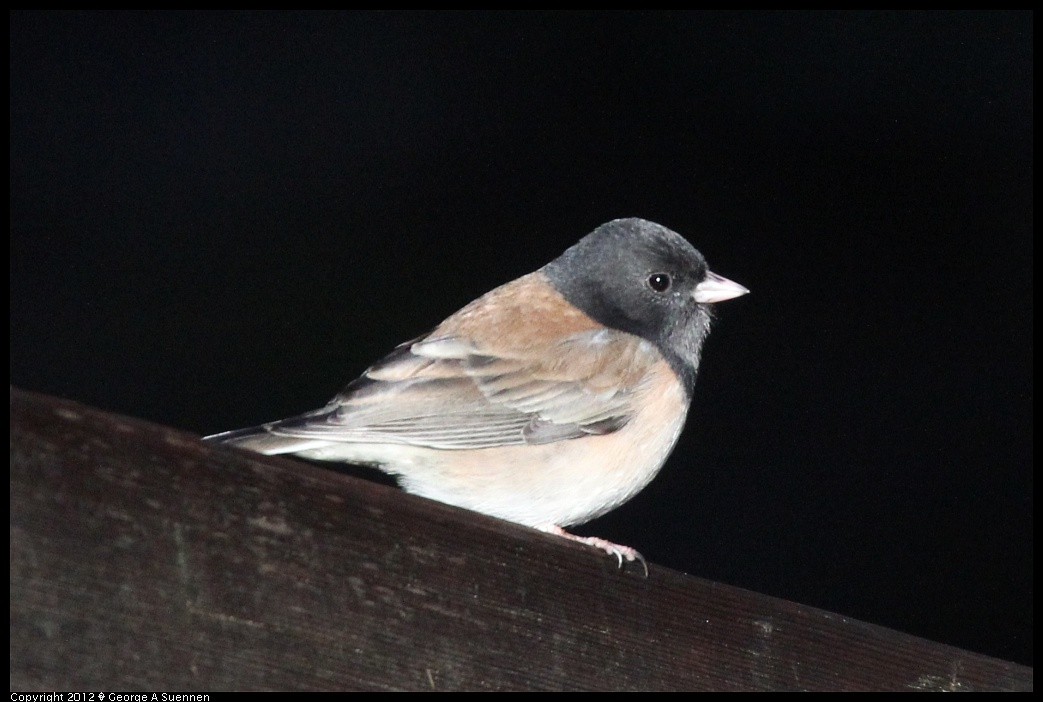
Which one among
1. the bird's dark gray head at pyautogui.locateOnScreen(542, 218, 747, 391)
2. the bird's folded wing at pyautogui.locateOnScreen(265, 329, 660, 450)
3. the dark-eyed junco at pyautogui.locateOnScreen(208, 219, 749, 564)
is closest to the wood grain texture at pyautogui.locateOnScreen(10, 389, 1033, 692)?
the dark-eyed junco at pyautogui.locateOnScreen(208, 219, 749, 564)

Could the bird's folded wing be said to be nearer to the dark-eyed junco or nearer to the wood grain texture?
the dark-eyed junco

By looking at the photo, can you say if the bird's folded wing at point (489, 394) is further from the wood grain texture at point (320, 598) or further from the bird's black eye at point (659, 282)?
the wood grain texture at point (320, 598)

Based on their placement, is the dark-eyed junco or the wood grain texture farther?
the dark-eyed junco

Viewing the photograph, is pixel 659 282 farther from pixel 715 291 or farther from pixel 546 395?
pixel 546 395

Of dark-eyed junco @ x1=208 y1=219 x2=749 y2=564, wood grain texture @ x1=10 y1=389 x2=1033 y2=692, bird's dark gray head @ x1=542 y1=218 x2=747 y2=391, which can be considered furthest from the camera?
bird's dark gray head @ x1=542 y1=218 x2=747 y2=391

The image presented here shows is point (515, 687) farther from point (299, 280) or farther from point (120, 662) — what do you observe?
point (299, 280)

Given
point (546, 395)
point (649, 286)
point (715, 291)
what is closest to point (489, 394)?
point (546, 395)
